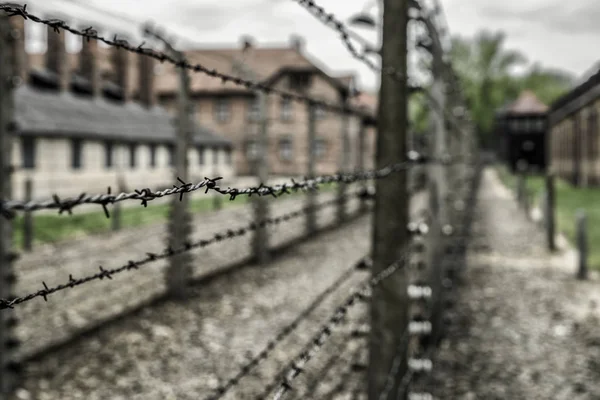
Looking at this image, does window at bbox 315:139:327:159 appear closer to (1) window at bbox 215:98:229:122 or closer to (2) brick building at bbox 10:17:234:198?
Result: (1) window at bbox 215:98:229:122

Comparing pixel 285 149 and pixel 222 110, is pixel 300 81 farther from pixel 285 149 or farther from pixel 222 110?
pixel 222 110

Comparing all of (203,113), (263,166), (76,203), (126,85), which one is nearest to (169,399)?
(76,203)

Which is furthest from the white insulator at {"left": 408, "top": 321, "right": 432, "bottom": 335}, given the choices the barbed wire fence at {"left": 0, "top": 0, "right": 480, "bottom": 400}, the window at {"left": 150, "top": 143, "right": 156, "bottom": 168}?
the window at {"left": 150, "top": 143, "right": 156, "bottom": 168}

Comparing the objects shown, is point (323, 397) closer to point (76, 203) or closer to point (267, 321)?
point (267, 321)

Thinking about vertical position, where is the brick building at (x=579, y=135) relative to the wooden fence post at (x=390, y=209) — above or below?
above

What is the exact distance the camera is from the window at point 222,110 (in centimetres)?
4503

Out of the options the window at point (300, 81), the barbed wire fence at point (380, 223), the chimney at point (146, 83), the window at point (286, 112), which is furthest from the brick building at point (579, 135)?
the chimney at point (146, 83)

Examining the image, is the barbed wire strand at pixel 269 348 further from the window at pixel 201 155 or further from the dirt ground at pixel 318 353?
the window at pixel 201 155

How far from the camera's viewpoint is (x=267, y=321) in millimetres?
6824

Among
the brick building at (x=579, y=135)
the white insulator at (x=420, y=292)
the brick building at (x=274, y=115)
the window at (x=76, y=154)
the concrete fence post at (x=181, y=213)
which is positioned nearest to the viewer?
the white insulator at (x=420, y=292)

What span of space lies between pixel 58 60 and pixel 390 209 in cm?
2870

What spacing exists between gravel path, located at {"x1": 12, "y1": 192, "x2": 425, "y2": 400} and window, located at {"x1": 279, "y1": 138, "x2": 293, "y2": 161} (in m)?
35.9

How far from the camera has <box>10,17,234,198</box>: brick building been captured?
22.8 metres

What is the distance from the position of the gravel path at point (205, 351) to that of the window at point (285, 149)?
118ft
